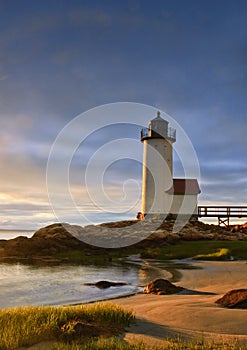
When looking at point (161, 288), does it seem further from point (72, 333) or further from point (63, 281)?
point (72, 333)

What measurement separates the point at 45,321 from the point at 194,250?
26.0m

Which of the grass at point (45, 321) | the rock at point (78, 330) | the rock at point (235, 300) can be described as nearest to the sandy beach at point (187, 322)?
the rock at point (235, 300)

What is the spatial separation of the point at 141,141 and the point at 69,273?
32.5 meters

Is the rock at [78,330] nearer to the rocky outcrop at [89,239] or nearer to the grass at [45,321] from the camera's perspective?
the grass at [45,321]

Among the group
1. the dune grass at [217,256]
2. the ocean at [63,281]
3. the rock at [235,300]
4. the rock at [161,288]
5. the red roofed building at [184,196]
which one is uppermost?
the red roofed building at [184,196]

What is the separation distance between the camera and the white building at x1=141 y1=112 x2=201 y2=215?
49.9m

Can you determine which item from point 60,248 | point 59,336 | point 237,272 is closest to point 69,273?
point 237,272

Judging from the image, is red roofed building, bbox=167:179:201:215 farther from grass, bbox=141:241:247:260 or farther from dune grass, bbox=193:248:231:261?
dune grass, bbox=193:248:231:261

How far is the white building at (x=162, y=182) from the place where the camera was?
1964 inches

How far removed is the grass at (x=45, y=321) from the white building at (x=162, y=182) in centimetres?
4070

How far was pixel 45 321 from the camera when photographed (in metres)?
8.07

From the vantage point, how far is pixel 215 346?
661 centimetres

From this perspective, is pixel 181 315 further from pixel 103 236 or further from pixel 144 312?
pixel 103 236

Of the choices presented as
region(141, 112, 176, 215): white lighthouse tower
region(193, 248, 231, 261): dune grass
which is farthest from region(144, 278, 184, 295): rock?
region(141, 112, 176, 215): white lighthouse tower
